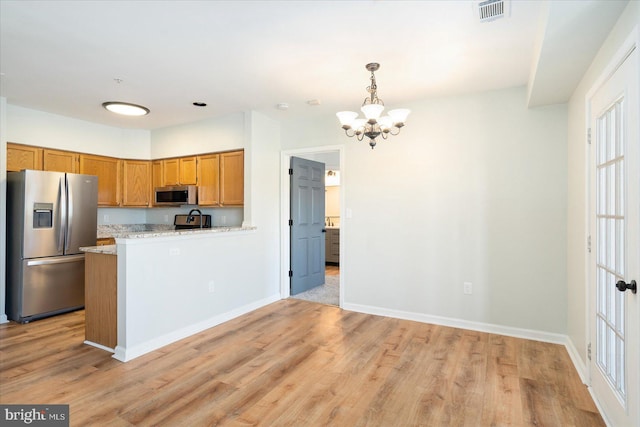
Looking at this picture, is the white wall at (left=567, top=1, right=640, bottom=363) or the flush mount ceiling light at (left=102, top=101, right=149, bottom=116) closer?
the white wall at (left=567, top=1, right=640, bottom=363)

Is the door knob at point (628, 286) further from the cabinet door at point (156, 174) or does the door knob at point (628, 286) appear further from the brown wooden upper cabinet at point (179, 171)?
the cabinet door at point (156, 174)

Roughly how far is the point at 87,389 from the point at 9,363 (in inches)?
38.8

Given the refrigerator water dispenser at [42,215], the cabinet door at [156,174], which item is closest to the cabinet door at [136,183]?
the cabinet door at [156,174]

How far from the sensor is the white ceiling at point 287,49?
6.95ft

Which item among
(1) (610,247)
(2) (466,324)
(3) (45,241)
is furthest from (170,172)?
(1) (610,247)

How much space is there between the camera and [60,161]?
4574 mm

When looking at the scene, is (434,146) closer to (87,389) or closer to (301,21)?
(301,21)

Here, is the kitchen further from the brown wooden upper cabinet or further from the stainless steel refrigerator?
the stainless steel refrigerator

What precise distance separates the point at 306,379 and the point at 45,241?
3516mm

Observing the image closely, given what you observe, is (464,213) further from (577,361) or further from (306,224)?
(306,224)

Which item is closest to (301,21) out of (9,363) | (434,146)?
(434,146)

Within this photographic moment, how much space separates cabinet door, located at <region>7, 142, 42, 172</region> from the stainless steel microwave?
148cm

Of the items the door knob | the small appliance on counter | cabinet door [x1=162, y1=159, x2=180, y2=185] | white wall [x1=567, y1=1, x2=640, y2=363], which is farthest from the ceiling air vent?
cabinet door [x1=162, y1=159, x2=180, y2=185]

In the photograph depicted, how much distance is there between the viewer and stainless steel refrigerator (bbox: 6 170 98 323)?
379 centimetres
